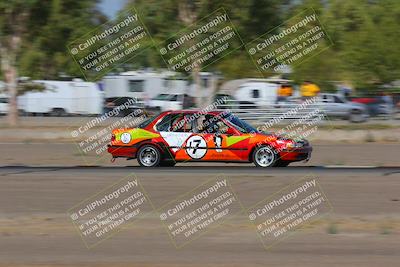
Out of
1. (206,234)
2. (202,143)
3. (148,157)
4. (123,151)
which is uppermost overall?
(123,151)

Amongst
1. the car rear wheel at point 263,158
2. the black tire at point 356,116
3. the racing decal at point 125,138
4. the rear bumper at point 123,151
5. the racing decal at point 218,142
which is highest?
the racing decal at point 125,138

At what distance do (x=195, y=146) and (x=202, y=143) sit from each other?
0.57 feet

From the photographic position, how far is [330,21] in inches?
1516

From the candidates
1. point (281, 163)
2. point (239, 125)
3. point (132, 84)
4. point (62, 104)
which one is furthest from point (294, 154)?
point (132, 84)

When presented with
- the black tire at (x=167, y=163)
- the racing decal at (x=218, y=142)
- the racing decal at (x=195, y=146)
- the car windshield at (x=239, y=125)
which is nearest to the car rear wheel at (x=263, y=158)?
the car windshield at (x=239, y=125)

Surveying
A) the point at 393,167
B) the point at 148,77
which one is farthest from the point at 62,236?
the point at 148,77

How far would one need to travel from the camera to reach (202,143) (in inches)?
698

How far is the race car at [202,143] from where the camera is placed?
17.7 meters

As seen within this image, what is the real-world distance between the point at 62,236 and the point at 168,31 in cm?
2103

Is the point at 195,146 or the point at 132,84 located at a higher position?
the point at 132,84

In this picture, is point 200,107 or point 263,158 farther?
point 200,107

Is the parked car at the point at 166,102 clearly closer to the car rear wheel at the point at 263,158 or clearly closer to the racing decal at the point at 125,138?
the racing decal at the point at 125,138

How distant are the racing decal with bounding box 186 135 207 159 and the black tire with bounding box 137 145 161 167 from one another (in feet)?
2.36

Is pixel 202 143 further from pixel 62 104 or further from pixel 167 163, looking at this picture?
pixel 62 104
